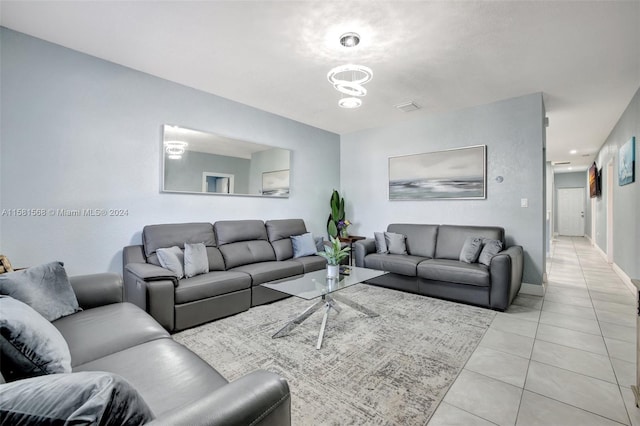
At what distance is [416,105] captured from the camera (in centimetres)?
432

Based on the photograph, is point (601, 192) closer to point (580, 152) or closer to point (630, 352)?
point (580, 152)

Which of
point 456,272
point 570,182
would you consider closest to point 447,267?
point 456,272

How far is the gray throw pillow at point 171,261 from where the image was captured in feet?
9.91

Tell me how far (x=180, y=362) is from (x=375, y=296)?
9.58 ft

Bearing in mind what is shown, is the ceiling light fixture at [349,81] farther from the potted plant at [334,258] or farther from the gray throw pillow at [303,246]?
the gray throw pillow at [303,246]

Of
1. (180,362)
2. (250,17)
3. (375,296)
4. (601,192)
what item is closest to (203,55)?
(250,17)

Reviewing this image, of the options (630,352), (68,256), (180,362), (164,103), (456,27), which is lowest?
(630,352)

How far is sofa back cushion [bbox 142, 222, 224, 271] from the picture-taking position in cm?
320

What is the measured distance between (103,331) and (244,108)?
347 cm

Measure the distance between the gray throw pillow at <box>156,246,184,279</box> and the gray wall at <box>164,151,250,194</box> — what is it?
869 mm

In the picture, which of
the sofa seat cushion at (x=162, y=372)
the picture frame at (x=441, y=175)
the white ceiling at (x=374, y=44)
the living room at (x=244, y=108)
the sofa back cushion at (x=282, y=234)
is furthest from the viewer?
the picture frame at (x=441, y=175)

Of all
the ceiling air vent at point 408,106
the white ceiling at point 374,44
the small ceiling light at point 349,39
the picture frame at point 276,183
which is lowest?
the picture frame at point 276,183

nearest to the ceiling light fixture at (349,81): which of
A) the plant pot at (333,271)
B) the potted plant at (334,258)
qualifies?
the potted plant at (334,258)

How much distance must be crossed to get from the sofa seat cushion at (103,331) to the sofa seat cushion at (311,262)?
7.29 feet
